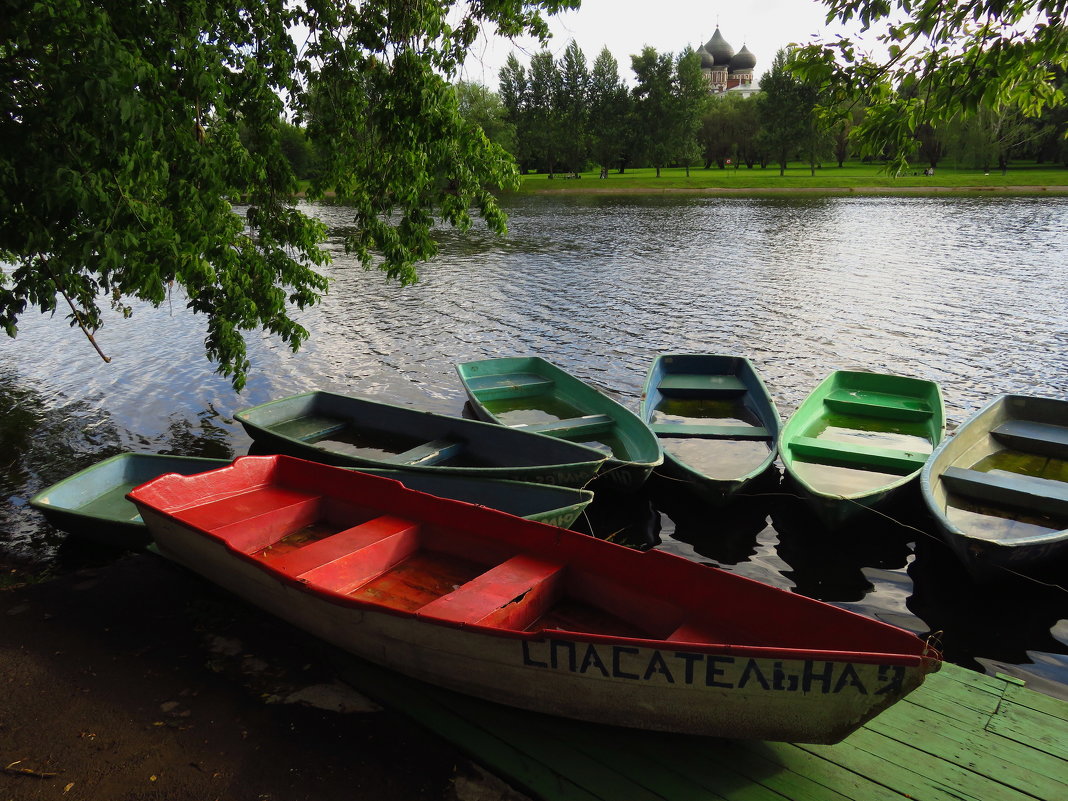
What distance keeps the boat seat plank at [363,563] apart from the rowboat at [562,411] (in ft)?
11.3

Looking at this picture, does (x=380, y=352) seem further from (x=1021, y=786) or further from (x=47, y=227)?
(x=1021, y=786)

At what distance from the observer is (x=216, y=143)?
8625mm

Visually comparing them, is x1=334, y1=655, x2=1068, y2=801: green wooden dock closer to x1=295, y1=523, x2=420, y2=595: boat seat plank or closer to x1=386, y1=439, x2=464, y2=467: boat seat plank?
x1=295, y1=523, x2=420, y2=595: boat seat plank

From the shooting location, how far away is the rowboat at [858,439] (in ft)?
28.7

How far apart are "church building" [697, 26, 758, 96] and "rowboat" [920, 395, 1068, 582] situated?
158 meters

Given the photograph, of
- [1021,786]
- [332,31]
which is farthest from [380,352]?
[1021,786]

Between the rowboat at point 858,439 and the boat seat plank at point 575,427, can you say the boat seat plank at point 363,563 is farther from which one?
the rowboat at point 858,439

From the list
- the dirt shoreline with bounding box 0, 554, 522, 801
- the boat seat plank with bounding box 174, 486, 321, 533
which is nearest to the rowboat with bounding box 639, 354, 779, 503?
the boat seat plank with bounding box 174, 486, 321, 533

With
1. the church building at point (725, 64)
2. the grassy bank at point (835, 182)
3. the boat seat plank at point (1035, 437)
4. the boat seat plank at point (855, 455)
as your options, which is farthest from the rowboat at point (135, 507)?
the church building at point (725, 64)

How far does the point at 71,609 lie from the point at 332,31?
8.08 metres

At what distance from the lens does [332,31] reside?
10047 mm

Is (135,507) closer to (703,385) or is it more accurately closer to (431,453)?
(431,453)

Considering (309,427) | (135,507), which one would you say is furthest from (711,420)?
(135,507)

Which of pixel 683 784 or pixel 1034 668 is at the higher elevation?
pixel 683 784
